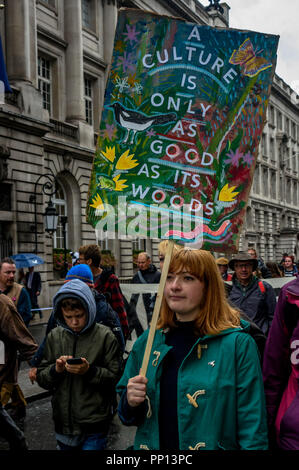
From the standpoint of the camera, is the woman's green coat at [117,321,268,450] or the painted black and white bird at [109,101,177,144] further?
the painted black and white bird at [109,101,177,144]

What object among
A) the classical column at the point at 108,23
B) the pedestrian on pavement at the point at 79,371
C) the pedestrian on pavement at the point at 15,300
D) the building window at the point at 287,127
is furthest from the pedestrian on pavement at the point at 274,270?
the building window at the point at 287,127

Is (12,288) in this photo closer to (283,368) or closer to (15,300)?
(15,300)

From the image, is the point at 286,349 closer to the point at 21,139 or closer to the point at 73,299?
the point at 73,299

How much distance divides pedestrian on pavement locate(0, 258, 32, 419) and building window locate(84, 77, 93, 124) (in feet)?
64.8

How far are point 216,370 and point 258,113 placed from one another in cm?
135

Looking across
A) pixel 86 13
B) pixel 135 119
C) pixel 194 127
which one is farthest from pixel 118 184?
pixel 86 13

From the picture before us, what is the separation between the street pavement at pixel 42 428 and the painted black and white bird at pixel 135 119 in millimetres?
3411

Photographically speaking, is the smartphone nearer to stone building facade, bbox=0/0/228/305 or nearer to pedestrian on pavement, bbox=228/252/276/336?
pedestrian on pavement, bbox=228/252/276/336

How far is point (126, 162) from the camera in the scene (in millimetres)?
2779

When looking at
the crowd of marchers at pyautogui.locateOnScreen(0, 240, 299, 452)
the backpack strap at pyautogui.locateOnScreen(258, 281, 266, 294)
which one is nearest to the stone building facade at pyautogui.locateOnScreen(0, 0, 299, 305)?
the backpack strap at pyautogui.locateOnScreen(258, 281, 266, 294)

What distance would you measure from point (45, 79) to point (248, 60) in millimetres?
21492

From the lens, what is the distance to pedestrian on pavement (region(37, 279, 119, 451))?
3.33 meters

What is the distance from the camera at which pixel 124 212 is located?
280 centimetres
